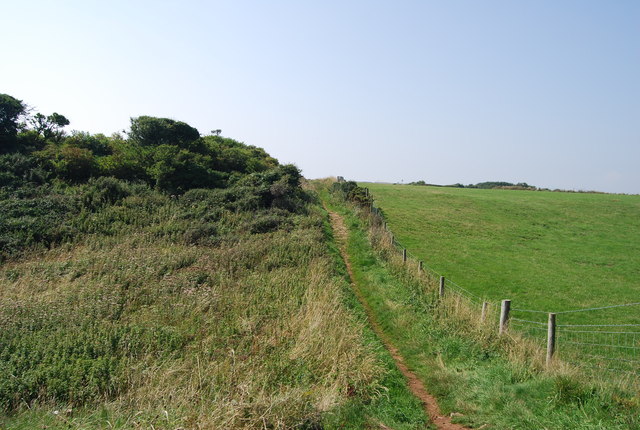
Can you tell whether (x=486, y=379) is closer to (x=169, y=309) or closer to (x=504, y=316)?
(x=504, y=316)

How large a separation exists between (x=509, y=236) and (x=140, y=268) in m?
24.0

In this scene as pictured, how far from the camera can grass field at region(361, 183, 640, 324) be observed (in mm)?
15945

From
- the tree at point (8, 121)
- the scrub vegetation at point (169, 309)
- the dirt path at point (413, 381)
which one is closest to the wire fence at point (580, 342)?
the dirt path at point (413, 381)

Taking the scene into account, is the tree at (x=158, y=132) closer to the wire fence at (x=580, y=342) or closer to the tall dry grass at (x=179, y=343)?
the tall dry grass at (x=179, y=343)

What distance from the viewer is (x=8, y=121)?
24.8 meters

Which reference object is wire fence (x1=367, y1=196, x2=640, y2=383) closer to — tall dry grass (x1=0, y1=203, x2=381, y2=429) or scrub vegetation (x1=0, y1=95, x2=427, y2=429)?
scrub vegetation (x1=0, y1=95, x2=427, y2=429)

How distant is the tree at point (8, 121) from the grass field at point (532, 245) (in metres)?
24.9

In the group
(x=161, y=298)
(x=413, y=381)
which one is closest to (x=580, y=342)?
(x=413, y=381)

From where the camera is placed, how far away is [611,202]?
139 ft

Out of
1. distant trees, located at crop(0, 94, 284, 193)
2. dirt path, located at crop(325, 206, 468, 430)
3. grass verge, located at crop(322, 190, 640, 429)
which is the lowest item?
dirt path, located at crop(325, 206, 468, 430)

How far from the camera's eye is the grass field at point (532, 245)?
1595 centimetres

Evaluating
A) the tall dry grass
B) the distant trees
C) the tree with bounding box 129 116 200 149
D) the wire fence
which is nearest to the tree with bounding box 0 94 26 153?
the distant trees

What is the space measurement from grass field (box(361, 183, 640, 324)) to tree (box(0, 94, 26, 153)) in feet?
81.9

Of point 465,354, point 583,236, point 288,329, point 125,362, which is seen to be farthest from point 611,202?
point 125,362
